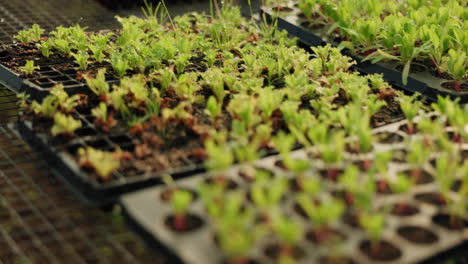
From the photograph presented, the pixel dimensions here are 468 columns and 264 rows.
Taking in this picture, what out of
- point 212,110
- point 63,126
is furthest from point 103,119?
point 212,110

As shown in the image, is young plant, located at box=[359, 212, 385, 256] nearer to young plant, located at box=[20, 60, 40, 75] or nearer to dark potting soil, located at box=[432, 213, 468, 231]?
dark potting soil, located at box=[432, 213, 468, 231]

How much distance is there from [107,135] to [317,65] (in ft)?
3.26

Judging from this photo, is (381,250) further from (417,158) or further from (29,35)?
(29,35)

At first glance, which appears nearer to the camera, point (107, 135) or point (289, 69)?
point (107, 135)

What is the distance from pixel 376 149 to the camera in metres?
1.93

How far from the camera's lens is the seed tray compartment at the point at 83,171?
1.68m

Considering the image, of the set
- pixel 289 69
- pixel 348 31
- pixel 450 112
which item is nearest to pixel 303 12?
pixel 348 31

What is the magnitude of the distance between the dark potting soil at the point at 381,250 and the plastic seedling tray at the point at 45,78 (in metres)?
1.36

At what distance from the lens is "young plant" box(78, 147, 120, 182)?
1.70 meters

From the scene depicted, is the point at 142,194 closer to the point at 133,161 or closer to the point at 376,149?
the point at 133,161

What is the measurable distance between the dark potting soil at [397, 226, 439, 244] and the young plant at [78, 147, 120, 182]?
2.79 feet

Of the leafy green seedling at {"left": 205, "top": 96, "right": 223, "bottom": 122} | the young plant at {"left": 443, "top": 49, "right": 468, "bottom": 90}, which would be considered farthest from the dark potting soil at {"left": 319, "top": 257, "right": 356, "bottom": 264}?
the young plant at {"left": 443, "top": 49, "right": 468, "bottom": 90}

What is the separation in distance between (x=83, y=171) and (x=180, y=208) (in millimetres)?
450

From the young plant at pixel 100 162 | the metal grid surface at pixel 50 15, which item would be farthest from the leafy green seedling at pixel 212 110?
the metal grid surface at pixel 50 15
